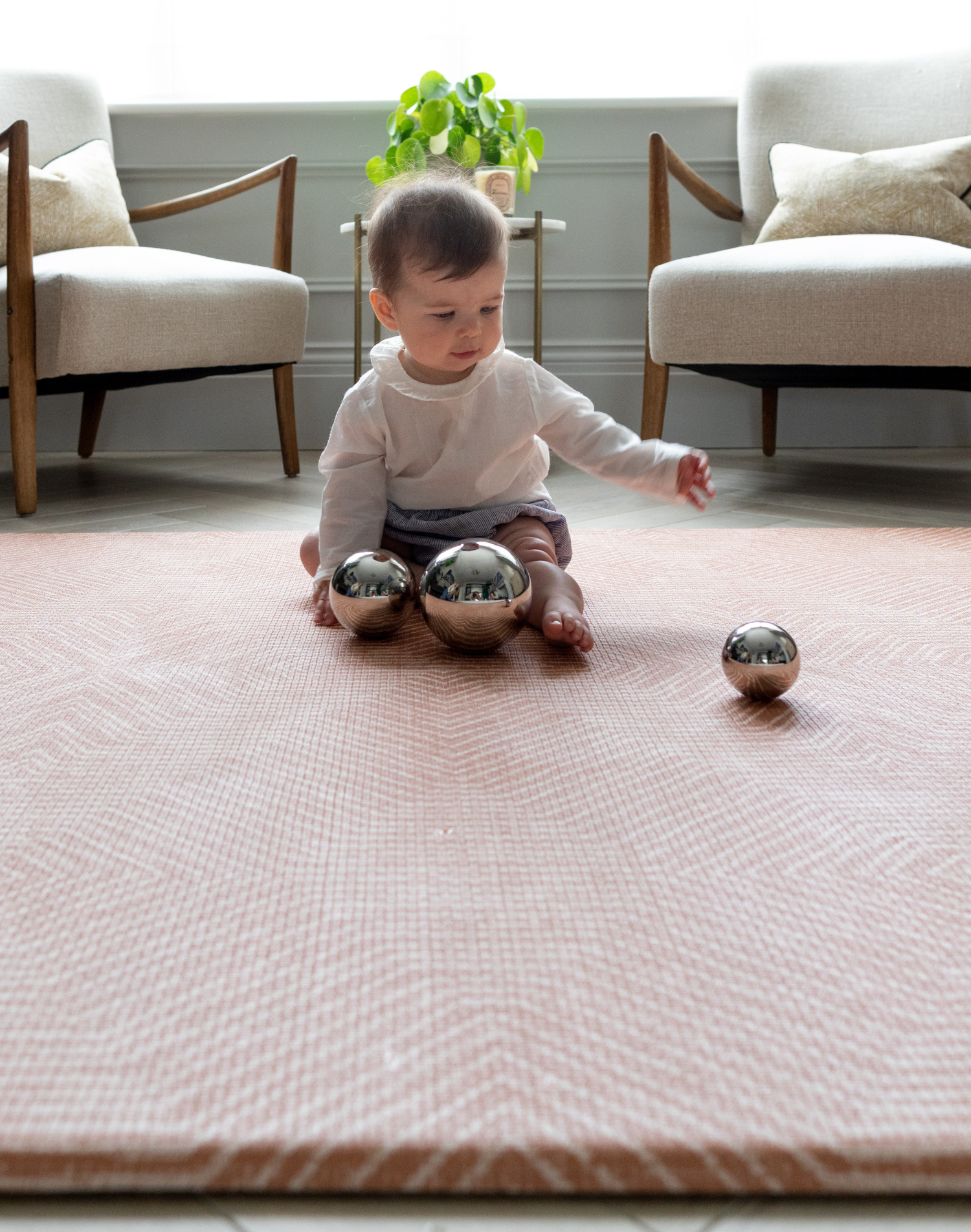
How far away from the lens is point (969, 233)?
2.22m

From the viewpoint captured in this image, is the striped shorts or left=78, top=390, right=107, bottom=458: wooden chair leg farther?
left=78, top=390, right=107, bottom=458: wooden chair leg

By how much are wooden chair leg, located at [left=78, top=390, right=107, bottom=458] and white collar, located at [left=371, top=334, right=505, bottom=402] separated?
1801 millimetres

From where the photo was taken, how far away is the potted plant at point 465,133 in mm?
2387

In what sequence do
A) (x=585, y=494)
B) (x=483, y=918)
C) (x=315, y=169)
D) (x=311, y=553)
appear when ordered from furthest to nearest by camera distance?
(x=315, y=169) < (x=585, y=494) < (x=311, y=553) < (x=483, y=918)

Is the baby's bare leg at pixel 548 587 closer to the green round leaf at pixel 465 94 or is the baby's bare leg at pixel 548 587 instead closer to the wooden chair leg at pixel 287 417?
the wooden chair leg at pixel 287 417

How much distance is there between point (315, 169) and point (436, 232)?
1.97 metres

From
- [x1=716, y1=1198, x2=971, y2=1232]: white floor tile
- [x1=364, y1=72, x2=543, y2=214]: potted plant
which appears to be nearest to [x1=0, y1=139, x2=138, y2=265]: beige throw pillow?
[x1=364, y1=72, x2=543, y2=214]: potted plant

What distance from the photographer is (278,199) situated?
2.50 meters

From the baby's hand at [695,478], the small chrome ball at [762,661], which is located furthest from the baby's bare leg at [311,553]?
the small chrome ball at [762,661]

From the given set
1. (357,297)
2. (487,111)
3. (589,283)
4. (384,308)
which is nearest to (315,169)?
(357,297)

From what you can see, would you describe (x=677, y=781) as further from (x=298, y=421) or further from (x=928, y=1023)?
(x=298, y=421)

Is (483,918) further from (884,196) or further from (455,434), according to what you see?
(884,196)

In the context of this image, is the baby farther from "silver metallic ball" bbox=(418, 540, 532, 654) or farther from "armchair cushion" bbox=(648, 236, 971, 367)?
"armchair cushion" bbox=(648, 236, 971, 367)

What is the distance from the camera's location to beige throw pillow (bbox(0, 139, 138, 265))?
2.31m
